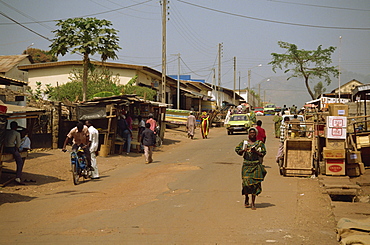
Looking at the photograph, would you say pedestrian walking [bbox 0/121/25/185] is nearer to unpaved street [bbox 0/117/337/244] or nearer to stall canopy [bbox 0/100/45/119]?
stall canopy [bbox 0/100/45/119]

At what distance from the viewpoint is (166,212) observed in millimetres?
8844

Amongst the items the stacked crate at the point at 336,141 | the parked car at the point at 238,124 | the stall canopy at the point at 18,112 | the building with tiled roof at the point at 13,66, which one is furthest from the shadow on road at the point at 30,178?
the building with tiled roof at the point at 13,66

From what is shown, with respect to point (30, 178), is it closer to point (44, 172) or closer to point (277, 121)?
point (44, 172)

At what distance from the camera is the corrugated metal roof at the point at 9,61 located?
119 feet

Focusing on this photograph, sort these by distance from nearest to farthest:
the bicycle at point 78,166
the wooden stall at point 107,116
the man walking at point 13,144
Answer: the man walking at point 13,144 → the bicycle at point 78,166 → the wooden stall at point 107,116

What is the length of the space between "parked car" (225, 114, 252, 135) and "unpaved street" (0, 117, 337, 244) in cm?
1828

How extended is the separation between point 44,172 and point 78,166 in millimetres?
2321

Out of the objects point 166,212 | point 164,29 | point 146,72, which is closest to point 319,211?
point 166,212

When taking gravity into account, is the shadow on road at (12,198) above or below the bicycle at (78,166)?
below

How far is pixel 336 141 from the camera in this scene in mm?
13750

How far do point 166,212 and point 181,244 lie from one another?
2.28 metres

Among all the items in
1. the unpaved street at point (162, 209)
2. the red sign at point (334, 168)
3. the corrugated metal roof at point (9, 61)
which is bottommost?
the unpaved street at point (162, 209)

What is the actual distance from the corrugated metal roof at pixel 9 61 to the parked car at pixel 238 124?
62.4 feet

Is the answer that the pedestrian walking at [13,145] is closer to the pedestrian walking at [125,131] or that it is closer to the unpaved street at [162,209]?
the unpaved street at [162,209]
